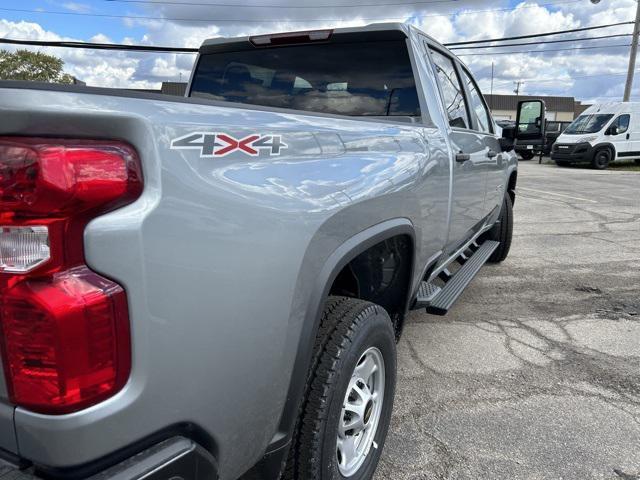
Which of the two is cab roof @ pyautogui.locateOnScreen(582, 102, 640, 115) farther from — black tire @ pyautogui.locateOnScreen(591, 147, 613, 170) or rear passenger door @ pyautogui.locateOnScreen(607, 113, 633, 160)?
black tire @ pyautogui.locateOnScreen(591, 147, 613, 170)

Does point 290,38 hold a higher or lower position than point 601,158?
higher

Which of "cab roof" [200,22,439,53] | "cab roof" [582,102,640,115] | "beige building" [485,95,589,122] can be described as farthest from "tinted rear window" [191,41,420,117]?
"beige building" [485,95,589,122]

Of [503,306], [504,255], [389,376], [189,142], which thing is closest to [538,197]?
[504,255]

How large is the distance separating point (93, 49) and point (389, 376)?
18368 millimetres

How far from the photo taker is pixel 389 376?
240 cm

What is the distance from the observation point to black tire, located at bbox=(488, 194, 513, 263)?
583 centimetres

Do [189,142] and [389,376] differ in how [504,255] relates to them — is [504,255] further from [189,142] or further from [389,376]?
[189,142]

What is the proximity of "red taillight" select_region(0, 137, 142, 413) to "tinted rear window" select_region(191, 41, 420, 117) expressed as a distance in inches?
89.4

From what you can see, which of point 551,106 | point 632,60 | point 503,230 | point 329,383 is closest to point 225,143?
point 329,383

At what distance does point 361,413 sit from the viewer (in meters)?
2.18

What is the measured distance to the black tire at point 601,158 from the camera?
2036 centimetres

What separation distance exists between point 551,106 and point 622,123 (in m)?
67.9

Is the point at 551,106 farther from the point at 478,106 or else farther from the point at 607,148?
the point at 478,106

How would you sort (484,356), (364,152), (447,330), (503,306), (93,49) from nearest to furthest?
1. (364,152)
2. (484,356)
3. (447,330)
4. (503,306)
5. (93,49)
